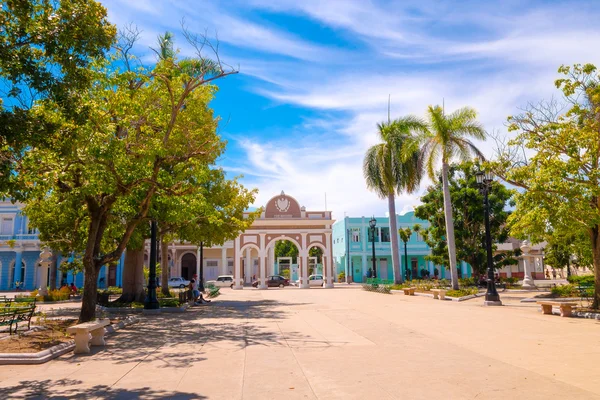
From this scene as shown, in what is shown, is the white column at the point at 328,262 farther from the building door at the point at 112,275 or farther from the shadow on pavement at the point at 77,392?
the shadow on pavement at the point at 77,392

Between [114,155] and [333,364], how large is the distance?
711cm

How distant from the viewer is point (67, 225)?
59.3ft

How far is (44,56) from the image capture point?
353 inches

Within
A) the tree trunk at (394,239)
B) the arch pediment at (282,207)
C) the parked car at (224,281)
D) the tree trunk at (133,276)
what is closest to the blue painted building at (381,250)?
the arch pediment at (282,207)

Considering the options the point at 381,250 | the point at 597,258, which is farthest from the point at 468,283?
the point at 381,250

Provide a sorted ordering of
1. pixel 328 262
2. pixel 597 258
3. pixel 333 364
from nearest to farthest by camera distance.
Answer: pixel 333 364 → pixel 597 258 → pixel 328 262

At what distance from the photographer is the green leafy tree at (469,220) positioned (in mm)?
32750

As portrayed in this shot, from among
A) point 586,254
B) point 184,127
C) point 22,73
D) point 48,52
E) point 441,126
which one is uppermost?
point 441,126

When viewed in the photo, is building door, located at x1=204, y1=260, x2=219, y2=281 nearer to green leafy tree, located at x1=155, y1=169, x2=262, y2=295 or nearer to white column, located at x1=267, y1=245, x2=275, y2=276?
white column, located at x1=267, y1=245, x2=275, y2=276

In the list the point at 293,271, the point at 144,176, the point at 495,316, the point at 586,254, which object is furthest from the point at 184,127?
the point at 293,271

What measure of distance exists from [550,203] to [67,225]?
17.6 meters

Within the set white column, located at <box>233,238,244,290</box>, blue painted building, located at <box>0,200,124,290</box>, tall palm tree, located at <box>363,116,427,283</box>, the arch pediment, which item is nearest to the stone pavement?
tall palm tree, located at <box>363,116,427,283</box>

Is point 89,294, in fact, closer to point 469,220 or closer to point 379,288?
point 379,288

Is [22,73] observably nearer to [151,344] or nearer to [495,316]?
[151,344]
